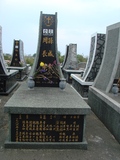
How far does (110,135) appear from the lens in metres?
4.54

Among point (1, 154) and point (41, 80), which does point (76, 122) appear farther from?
point (41, 80)

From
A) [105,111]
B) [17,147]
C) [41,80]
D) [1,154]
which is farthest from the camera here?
[41,80]

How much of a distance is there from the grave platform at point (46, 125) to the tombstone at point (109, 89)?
108 centimetres

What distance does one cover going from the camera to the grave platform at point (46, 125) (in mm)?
3643

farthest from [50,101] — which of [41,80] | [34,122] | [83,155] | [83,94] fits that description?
[83,94]

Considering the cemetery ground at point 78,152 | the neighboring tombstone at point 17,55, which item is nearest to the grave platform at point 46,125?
the cemetery ground at point 78,152

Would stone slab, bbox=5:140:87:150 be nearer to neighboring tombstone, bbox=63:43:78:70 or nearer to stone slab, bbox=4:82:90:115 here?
stone slab, bbox=4:82:90:115

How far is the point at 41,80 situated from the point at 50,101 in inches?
69.0

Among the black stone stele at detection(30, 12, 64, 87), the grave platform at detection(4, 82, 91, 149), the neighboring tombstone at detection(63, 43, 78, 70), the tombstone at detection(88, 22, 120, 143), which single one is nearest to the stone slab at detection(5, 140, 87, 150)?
the grave platform at detection(4, 82, 91, 149)

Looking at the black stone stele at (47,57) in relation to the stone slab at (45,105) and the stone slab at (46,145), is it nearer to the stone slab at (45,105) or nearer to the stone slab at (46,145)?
the stone slab at (45,105)

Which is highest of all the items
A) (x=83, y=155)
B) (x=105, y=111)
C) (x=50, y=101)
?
(x=50, y=101)

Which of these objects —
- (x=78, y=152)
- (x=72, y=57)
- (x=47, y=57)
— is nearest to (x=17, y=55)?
(x=72, y=57)

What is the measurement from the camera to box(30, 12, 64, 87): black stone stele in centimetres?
575

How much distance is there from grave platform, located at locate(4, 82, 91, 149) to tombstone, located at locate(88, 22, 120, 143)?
108cm
